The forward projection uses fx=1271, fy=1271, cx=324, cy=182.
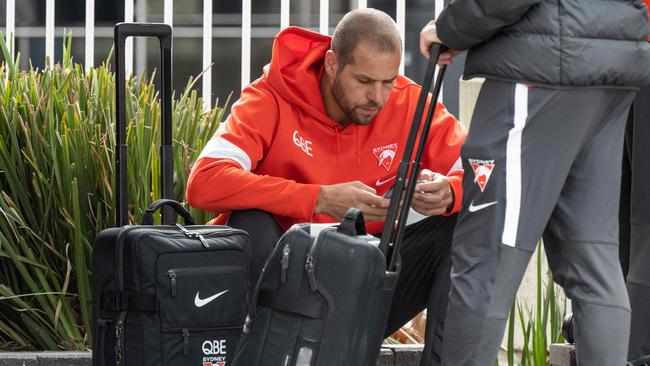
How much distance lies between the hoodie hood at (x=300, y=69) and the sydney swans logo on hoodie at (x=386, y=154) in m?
0.16

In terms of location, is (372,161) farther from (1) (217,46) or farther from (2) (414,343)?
(1) (217,46)

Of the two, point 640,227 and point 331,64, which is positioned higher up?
point 331,64

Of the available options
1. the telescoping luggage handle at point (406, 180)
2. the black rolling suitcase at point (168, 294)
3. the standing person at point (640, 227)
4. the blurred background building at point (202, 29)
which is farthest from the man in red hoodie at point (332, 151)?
the blurred background building at point (202, 29)

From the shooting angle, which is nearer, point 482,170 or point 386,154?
point 482,170

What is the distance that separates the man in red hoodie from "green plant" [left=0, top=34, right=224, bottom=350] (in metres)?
0.59

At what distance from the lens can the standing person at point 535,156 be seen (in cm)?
287

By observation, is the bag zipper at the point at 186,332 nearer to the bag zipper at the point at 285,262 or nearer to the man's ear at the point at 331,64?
the bag zipper at the point at 285,262

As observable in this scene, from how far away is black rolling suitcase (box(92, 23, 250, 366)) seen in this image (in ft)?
11.1

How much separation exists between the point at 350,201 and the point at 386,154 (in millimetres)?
452

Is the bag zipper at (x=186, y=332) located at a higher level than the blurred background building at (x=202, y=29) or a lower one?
lower

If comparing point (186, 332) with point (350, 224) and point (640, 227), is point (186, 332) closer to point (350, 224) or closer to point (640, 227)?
point (350, 224)

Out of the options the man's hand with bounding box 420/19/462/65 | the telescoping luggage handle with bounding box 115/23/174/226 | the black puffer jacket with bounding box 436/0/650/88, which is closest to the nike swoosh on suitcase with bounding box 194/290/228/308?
the telescoping luggage handle with bounding box 115/23/174/226

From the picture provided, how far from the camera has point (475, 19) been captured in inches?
112

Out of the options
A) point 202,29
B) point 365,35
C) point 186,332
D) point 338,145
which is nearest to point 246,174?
point 338,145
